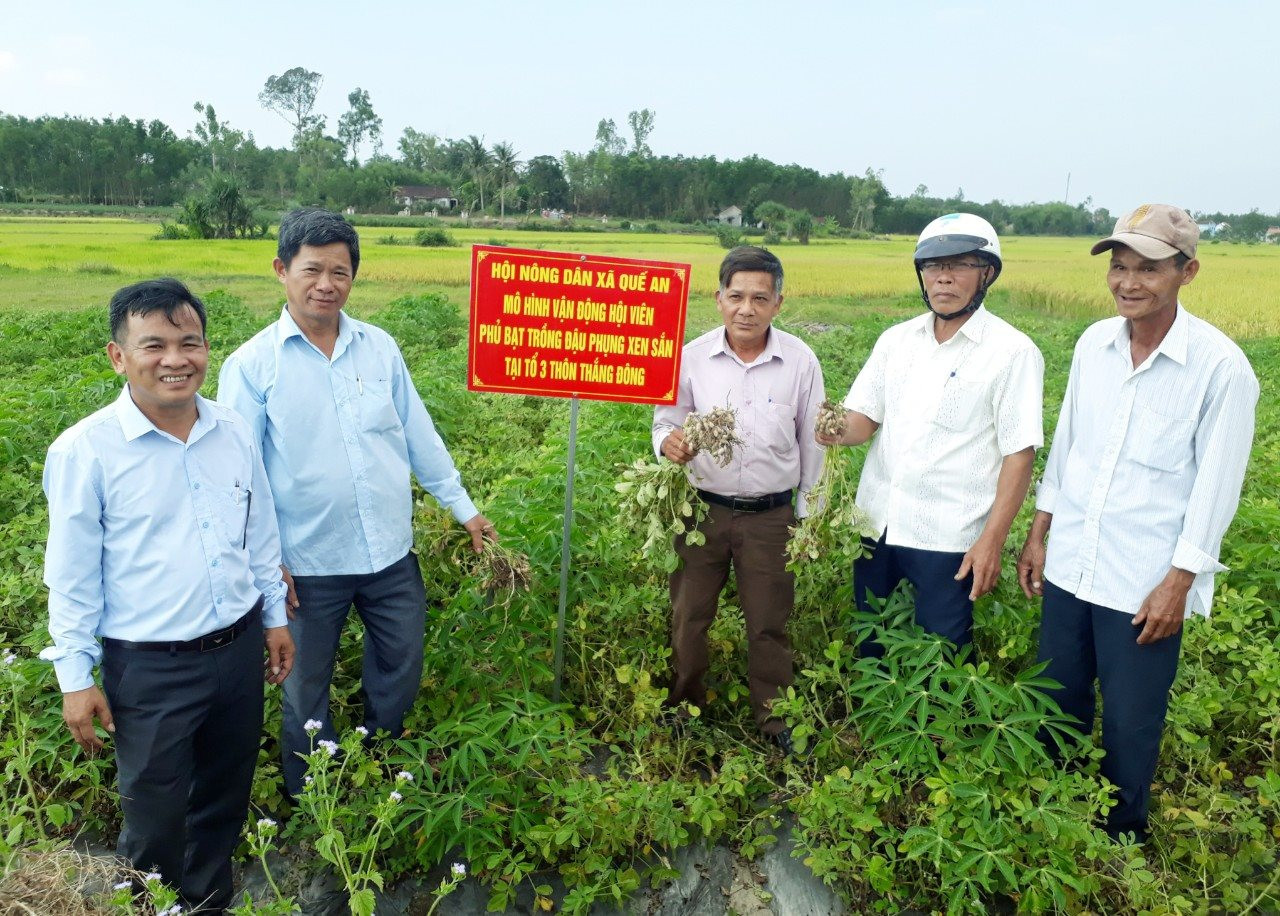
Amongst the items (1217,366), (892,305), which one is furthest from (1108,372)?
(892,305)

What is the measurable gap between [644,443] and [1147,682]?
3.29 m

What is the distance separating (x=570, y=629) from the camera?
12.3 ft

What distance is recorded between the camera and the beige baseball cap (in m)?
2.60

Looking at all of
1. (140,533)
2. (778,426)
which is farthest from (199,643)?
(778,426)

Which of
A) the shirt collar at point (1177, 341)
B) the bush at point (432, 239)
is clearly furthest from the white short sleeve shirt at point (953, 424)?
the bush at point (432, 239)

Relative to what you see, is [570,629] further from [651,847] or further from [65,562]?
[65,562]

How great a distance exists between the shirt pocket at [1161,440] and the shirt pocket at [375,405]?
2470mm

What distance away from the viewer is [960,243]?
2.86m

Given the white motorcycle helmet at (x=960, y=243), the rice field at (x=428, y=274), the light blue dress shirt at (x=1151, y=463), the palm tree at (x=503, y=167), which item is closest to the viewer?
the light blue dress shirt at (x=1151, y=463)

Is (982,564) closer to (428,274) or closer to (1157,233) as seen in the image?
(1157,233)

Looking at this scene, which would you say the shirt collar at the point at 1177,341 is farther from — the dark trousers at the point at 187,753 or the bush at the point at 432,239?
the bush at the point at 432,239

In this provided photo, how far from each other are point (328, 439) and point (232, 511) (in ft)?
1.46

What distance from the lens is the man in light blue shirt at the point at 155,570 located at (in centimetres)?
222

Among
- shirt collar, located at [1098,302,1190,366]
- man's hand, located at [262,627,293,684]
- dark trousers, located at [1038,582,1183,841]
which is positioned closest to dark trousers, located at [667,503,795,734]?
dark trousers, located at [1038,582,1183,841]
